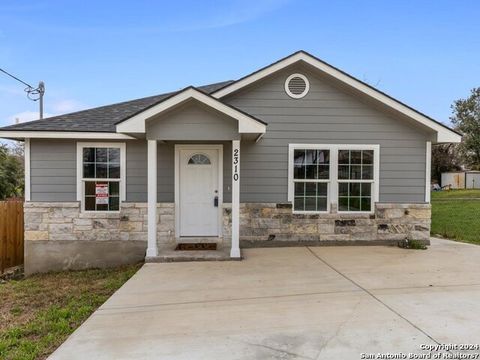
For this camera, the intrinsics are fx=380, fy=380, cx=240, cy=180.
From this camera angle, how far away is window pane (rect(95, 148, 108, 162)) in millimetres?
8570

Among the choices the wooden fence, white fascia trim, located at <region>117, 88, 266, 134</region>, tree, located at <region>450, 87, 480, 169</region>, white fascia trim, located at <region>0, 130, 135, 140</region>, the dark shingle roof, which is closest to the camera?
white fascia trim, located at <region>117, 88, 266, 134</region>

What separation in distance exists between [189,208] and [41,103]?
14.2m

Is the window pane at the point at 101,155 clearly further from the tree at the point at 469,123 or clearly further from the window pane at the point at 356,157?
the tree at the point at 469,123

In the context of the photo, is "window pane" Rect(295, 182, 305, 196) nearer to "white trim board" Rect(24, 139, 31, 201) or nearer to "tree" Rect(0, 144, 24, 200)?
"white trim board" Rect(24, 139, 31, 201)

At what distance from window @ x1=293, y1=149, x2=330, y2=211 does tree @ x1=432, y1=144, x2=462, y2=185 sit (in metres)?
35.7

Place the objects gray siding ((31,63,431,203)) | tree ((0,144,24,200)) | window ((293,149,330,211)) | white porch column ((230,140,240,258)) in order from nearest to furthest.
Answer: white porch column ((230,140,240,258)) < gray siding ((31,63,431,203)) < window ((293,149,330,211)) < tree ((0,144,24,200))

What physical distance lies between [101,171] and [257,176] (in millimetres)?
3541

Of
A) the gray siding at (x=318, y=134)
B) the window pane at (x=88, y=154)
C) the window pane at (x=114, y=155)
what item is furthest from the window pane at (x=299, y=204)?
the window pane at (x=88, y=154)

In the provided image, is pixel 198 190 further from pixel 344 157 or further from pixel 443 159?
pixel 443 159

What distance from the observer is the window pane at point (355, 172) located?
29.4 feet

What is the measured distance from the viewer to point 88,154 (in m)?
8.56

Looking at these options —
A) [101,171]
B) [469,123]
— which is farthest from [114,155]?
[469,123]

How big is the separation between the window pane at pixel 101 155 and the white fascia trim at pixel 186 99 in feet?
5.32

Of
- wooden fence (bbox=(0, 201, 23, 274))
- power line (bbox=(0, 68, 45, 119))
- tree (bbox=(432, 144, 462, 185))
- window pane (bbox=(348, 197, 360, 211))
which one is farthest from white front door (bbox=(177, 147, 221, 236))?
tree (bbox=(432, 144, 462, 185))
